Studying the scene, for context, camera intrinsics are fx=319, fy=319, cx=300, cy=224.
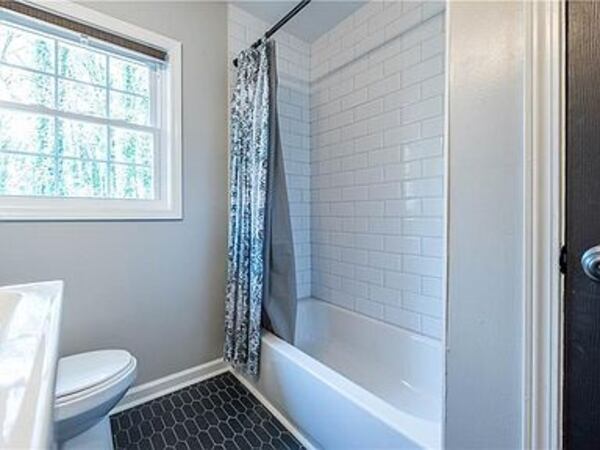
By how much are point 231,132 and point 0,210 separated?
1.22 m

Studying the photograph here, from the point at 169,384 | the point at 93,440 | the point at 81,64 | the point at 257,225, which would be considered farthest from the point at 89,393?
the point at 81,64

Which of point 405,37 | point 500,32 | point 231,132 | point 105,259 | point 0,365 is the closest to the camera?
point 0,365

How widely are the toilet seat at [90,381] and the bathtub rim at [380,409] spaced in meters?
0.72

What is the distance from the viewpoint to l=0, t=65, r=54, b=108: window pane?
1457mm

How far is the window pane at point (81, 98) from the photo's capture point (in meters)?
1.60

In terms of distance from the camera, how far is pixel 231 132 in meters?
2.06

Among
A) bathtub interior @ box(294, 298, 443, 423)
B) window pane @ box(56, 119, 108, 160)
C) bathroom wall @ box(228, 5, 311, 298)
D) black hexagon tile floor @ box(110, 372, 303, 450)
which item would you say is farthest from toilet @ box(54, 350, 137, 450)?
bathroom wall @ box(228, 5, 311, 298)

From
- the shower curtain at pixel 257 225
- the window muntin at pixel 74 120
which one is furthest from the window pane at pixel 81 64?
the shower curtain at pixel 257 225

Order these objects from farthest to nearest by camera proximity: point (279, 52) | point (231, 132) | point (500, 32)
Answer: point (279, 52)
point (231, 132)
point (500, 32)

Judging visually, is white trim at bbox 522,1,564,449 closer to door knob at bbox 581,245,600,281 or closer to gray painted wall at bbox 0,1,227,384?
door knob at bbox 581,245,600,281

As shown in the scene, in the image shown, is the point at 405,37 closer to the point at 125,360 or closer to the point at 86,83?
the point at 86,83

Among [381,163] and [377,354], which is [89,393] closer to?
[377,354]

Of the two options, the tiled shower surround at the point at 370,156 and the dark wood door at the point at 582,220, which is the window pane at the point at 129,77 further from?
the dark wood door at the point at 582,220

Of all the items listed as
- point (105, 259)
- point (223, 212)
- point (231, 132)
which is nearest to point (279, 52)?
point (231, 132)
